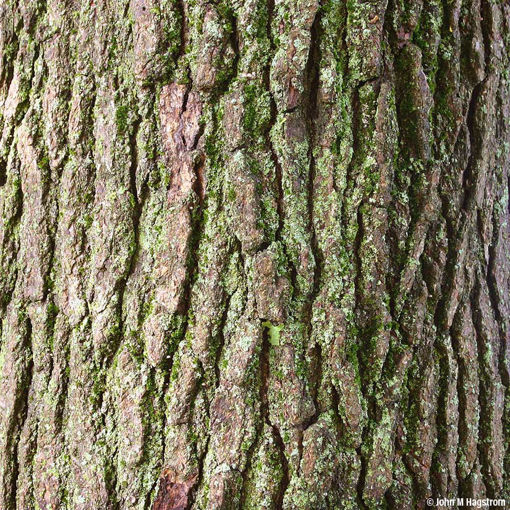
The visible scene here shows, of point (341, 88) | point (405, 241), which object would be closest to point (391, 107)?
point (341, 88)

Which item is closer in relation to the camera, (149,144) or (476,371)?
(149,144)

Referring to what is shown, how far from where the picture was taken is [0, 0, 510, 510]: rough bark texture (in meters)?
1.18

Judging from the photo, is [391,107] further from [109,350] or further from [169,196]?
[109,350]

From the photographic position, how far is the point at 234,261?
1198mm

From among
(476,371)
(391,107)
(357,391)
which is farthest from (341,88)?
(476,371)

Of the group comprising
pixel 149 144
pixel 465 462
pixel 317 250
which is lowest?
pixel 465 462

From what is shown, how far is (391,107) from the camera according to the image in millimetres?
1285

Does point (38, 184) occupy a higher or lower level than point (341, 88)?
lower

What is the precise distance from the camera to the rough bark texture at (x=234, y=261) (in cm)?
118

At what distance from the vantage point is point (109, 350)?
4.05 ft

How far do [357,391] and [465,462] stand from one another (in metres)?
0.39

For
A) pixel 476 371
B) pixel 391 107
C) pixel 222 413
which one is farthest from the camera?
pixel 476 371

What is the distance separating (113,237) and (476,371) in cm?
95

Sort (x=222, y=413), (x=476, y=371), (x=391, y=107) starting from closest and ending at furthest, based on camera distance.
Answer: (x=222, y=413) < (x=391, y=107) < (x=476, y=371)
